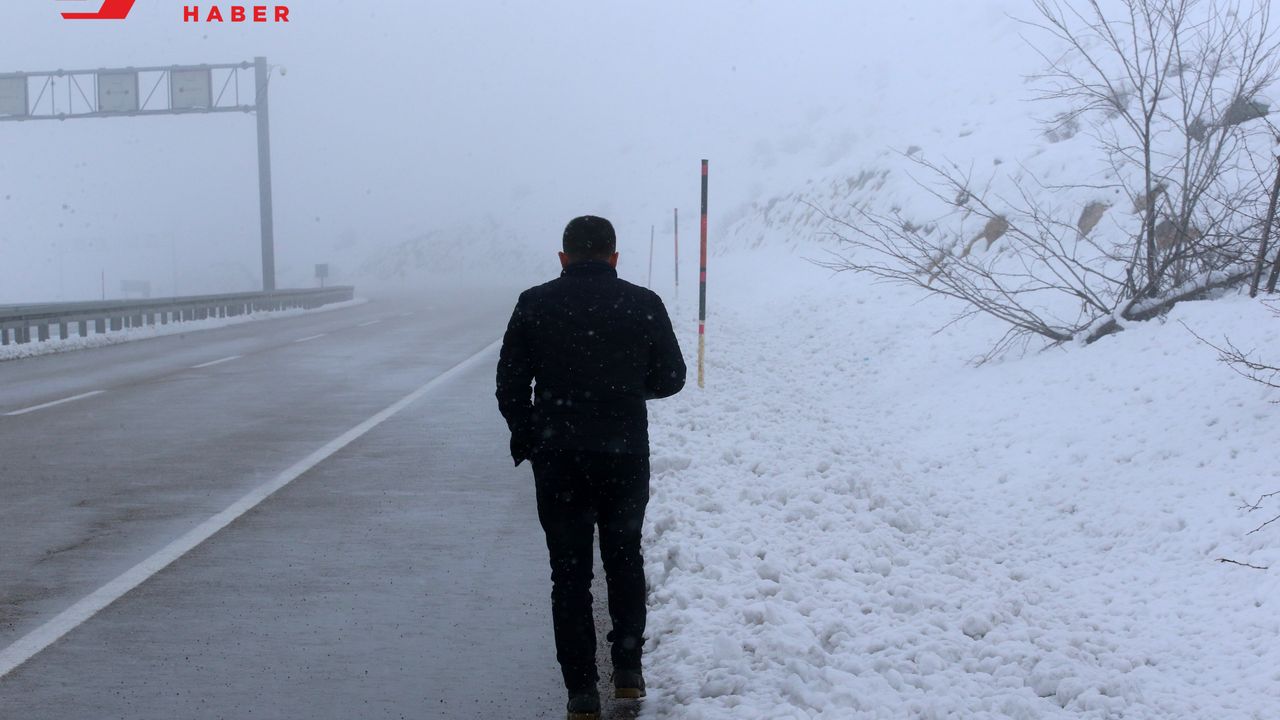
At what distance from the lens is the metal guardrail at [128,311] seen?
2200cm

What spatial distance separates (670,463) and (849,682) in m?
4.57

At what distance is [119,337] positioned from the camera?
963 inches

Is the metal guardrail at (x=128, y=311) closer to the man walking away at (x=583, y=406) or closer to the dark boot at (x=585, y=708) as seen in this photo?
the man walking away at (x=583, y=406)

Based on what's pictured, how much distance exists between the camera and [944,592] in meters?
5.87

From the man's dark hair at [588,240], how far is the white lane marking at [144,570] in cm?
303

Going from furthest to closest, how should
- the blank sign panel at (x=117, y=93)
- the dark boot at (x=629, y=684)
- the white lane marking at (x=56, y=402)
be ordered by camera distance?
the blank sign panel at (x=117, y=93) < the white lane marking at (x=56, y=402) < the dark boot at (x=629, y=684)

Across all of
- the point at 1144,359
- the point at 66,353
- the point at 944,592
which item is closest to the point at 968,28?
the point at 66,353

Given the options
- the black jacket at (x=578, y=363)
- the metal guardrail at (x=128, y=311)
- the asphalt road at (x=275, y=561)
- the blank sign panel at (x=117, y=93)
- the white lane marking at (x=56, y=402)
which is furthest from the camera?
the blank sign panel at (x=117, y=93)

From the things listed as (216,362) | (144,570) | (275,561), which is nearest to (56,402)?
(216,362)

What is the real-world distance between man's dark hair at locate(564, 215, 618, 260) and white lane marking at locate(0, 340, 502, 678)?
303cm

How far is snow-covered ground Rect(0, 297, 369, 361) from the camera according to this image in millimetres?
20938

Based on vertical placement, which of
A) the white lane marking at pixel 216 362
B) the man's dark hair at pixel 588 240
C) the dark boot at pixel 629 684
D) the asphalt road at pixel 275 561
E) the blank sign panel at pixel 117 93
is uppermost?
the blank sign panel at pixel 117 93

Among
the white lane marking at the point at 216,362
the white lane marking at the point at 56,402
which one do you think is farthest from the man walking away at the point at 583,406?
the white lane marking at the point at 216,362

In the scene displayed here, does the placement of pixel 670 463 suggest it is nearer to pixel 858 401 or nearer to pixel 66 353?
pixel 858 401
